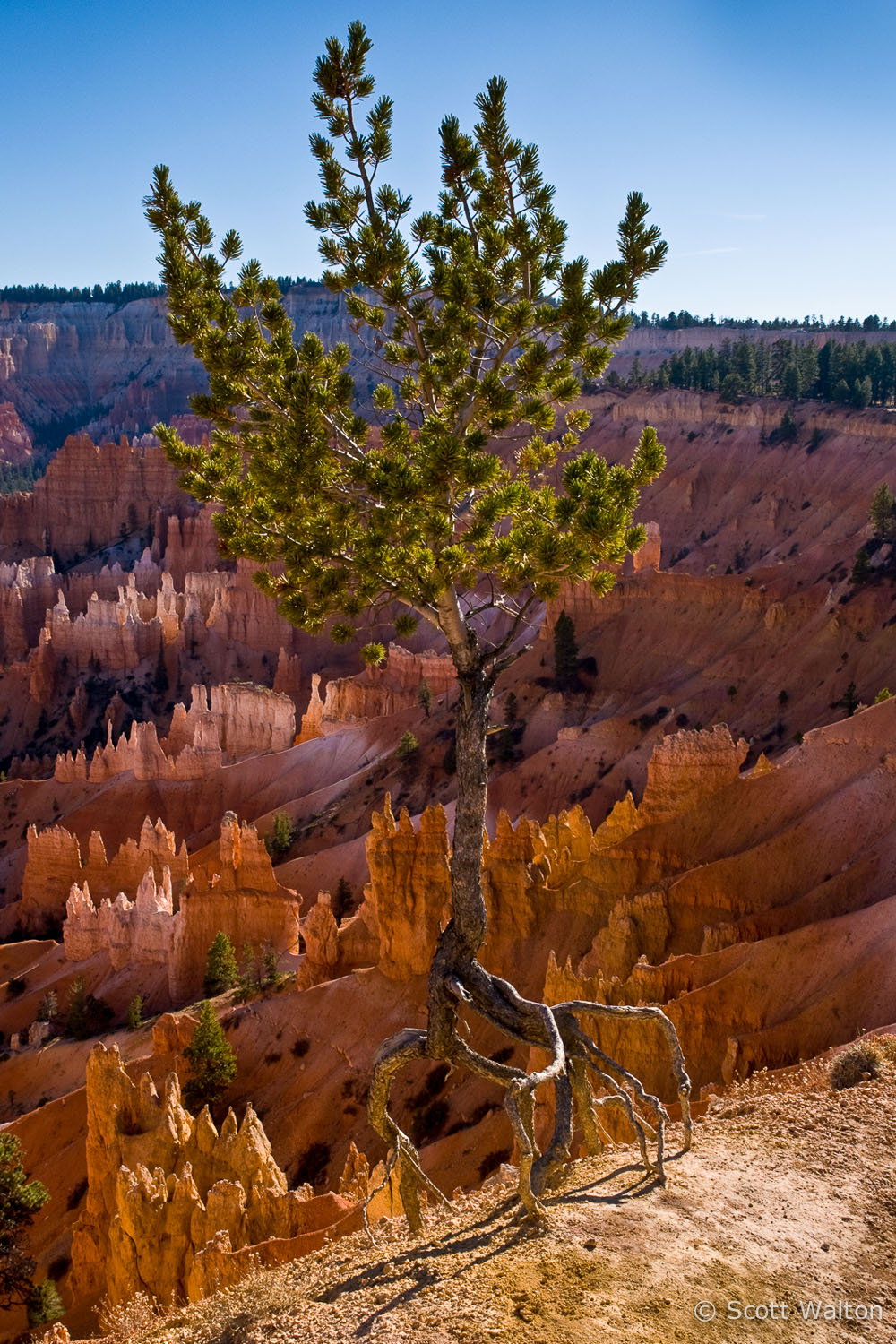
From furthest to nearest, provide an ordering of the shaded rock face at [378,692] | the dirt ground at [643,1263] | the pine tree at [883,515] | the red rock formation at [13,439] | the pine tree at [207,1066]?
the red rock formation at [13,439], the shaded rock face at [378,692], the pine tree at [883,515], the pine tree at [207,1066], the dirt ground at [643,1263]

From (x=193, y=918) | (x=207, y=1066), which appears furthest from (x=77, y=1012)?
(x=207, y=1066)

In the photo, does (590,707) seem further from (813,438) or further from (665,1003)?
(813,438)

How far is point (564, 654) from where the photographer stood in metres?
61.7

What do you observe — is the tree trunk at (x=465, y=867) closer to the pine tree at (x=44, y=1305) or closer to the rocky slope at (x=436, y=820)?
the rocky slope at (x=436, y=820)

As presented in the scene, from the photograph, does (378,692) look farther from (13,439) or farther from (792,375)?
(13,439)

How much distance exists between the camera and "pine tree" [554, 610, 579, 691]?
61625 mm

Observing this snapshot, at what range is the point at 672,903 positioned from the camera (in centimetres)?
2912

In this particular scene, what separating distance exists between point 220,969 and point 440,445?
114 ft

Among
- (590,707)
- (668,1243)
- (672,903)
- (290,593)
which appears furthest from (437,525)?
(590,707)

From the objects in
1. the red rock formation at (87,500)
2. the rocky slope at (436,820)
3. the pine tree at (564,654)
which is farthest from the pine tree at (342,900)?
the red rock formation at (87,500)

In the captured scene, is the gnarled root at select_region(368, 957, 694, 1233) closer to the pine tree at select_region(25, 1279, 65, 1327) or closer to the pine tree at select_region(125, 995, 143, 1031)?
the pine tree at select_region(25, 1279, 65, 1327)

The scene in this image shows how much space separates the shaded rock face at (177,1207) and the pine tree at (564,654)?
38.6 m

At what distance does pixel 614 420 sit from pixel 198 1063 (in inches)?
3646

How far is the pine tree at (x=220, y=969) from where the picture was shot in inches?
1638
